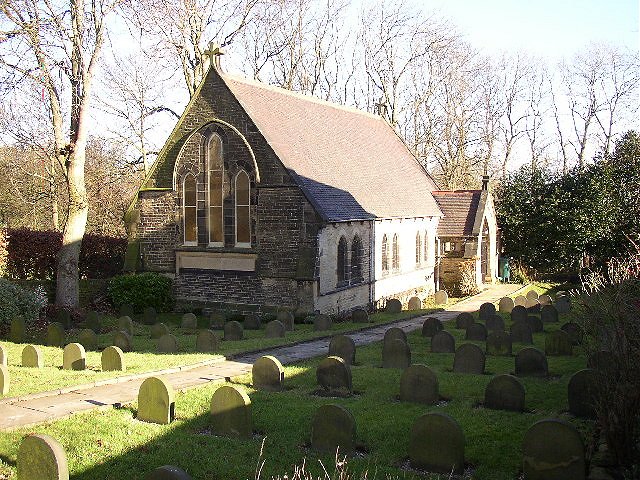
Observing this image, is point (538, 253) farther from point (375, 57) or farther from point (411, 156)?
point (375, 57)

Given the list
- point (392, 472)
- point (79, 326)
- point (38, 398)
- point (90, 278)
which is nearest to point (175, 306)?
point (79, 326)

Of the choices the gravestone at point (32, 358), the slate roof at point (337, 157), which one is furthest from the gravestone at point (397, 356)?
the slate roof at point (337, 157)

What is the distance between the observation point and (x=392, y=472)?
8.60m

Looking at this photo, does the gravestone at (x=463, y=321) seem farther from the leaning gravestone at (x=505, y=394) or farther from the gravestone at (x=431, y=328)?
the leaning gravestone at (x=505, y=394)

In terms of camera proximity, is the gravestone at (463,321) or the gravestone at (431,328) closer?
the gravestone at (431,328)

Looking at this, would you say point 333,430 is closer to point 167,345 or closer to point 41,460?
point 41,460

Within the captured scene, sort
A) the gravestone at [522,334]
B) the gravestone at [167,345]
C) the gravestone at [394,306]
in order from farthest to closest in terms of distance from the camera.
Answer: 1. the gravestone at [394,306]
2. the gravestone at [522,334]
3. the gravestone at [167,345]

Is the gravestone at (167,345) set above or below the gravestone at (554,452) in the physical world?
above

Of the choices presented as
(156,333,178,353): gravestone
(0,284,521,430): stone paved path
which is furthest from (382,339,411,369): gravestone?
(156,333,178,353): gravestone

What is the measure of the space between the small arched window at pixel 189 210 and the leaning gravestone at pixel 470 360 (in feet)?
42.9

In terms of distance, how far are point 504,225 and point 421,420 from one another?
1156 inches

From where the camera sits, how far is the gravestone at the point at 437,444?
8.69 metres

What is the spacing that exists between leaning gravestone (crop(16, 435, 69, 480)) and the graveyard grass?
0.82 m

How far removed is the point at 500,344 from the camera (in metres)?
16.0
